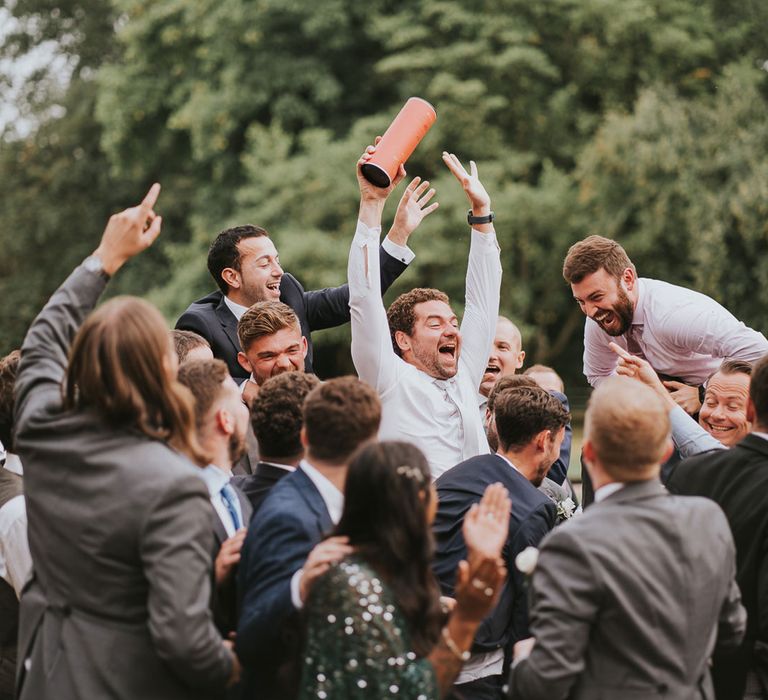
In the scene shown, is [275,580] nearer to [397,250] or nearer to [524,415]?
[524,415]

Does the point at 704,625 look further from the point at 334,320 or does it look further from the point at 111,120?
the point at 111,120

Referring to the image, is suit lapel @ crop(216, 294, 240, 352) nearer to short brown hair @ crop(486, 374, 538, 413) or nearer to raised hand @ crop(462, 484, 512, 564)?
short brown hair @ crop(486, 374, 538, 413)

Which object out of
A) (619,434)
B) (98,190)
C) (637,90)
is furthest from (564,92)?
(619,434)

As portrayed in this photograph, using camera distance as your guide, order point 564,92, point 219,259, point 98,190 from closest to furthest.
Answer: point 219,259 → point 564,92 → point 98,190

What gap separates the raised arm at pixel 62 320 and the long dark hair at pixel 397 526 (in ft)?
3.17

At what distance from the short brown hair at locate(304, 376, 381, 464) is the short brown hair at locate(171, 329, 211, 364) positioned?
1538 millimetres

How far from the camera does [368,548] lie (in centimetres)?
296


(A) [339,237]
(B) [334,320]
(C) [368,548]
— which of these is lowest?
(A) [339,237]

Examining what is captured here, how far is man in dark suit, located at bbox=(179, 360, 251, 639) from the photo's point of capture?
3451 millimetres

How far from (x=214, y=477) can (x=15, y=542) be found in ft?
2.75

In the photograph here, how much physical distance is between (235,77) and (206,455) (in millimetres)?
19287

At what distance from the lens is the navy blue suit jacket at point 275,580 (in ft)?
10.2

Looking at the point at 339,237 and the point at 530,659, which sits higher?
the point at 530,659

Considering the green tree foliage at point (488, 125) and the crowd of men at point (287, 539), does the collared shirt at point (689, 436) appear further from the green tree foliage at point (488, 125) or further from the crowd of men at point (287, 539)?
the green tree foliage at point (488, 125)
